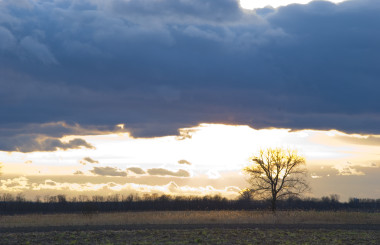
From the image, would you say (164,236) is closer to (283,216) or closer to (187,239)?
(187,239)

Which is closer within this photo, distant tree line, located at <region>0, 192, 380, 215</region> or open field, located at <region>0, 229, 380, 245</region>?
open field, located at <region>0, 229, 380, 245</region>

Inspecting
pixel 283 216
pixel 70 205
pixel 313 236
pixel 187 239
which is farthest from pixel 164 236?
pixel 70 205

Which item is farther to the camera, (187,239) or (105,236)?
(105,236)

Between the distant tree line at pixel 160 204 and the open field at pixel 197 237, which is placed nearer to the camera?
the open field at pixel 197 237

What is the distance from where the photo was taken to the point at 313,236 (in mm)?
37250

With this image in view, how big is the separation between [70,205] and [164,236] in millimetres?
99519

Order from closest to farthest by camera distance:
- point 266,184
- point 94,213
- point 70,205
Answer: point 94,213 → point 266,184 → point 70,205

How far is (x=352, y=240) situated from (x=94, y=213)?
3879cm

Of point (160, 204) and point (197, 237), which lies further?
point (160, 204)

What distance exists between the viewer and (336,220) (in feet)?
186

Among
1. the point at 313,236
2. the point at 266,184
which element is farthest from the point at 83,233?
the point at 266,184

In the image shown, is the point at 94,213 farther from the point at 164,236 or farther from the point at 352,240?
the point at 352,240

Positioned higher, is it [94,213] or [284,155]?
[284,155]

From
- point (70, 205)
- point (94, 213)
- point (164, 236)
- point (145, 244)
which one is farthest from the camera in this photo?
point (70, 205)
